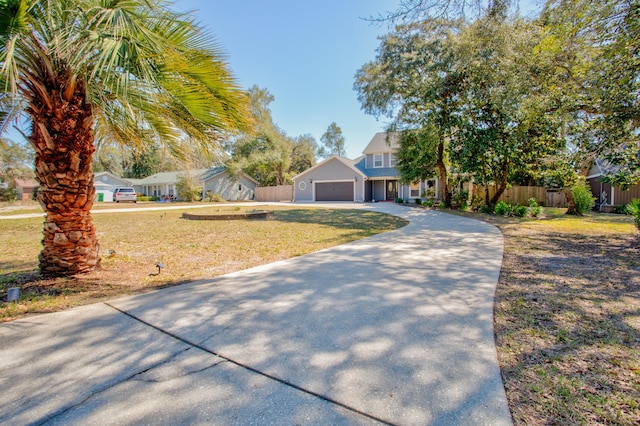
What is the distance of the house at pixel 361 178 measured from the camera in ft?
90.8

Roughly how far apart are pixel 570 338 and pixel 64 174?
6295 mm

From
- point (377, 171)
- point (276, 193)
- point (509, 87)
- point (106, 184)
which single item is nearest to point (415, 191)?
point (377, 171)

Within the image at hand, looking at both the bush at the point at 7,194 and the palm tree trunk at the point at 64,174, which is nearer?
the palm tree trunk at the point at 64,174

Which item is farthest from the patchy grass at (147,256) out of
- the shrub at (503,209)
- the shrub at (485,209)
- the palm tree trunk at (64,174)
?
the shrub at (485,209)

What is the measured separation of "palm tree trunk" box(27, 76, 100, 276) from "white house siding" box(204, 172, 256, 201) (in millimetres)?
31046

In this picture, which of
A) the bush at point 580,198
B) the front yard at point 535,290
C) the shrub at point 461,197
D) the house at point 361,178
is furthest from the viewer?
the house at point 361,178

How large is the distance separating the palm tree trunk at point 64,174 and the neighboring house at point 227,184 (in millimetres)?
30343

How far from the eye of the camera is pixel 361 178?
2762 centimetres

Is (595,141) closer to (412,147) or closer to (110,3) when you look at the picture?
(412,147)

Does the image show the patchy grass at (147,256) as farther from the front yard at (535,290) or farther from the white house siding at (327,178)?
the white house siding at (327,178)

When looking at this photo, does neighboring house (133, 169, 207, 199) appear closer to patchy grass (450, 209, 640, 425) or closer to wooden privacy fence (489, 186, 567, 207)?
wooden privacy fence (489, 186, 567, 207)

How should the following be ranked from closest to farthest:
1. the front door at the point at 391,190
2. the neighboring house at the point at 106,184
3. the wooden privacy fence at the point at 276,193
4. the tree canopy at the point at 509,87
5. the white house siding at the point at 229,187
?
the tree canopy at the point at 509,87
the front door at the point at 391,190
the wooden privacy fence at the point at 276,193
the white house siding at the point at 229,187
the neighboring house at the point at 106,184

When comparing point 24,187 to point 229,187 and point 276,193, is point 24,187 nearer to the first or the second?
point 229,187

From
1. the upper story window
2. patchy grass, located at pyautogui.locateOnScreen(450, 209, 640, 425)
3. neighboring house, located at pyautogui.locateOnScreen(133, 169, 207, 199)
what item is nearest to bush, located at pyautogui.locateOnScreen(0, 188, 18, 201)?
neighboring house, located at pyautogui.locateOnScreen(133, 169, 207, 199)
